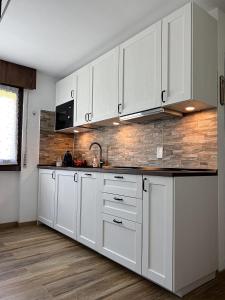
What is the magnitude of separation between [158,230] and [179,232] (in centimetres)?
16

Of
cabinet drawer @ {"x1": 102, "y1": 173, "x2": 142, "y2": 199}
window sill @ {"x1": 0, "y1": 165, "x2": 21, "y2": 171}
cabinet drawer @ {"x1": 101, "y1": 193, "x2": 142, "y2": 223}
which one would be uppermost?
window sill @ {"x1": 0, "y1": 165, "x2": 21, "y2": 171}

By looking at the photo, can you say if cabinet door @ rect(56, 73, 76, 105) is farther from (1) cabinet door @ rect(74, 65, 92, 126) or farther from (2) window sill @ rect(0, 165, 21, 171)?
(2) window sill @ rect(0, 165, 21, 171)

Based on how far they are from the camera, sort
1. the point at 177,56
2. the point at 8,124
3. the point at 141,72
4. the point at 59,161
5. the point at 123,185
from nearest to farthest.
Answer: the point at 177,56 → the point at 123,185 → the point at 141,72 → the point at 8,124 → the point at 59,161

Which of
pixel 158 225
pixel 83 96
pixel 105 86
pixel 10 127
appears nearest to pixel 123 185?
pixel 158 225

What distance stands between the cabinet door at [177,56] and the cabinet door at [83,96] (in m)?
1.28

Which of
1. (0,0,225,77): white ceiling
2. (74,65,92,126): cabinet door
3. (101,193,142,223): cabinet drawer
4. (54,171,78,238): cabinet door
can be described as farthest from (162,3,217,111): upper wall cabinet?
(54,171,78,238): cabinet door

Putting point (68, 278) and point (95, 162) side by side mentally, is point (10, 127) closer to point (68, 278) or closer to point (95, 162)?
point (95, 162)

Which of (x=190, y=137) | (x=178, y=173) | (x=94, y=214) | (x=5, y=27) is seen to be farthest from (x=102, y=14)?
(x=94, y=214)

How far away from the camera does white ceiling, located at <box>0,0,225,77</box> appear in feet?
7.41

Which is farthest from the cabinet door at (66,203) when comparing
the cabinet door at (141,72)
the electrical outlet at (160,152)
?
the cabinet door at (141,72)

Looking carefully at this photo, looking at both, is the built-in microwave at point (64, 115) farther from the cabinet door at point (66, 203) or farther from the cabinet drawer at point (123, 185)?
the cabinet drawer at point (123, 185)

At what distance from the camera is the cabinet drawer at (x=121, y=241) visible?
2049 millimetres

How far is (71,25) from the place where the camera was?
260 cm

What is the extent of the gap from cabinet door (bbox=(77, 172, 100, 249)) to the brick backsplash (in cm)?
68
